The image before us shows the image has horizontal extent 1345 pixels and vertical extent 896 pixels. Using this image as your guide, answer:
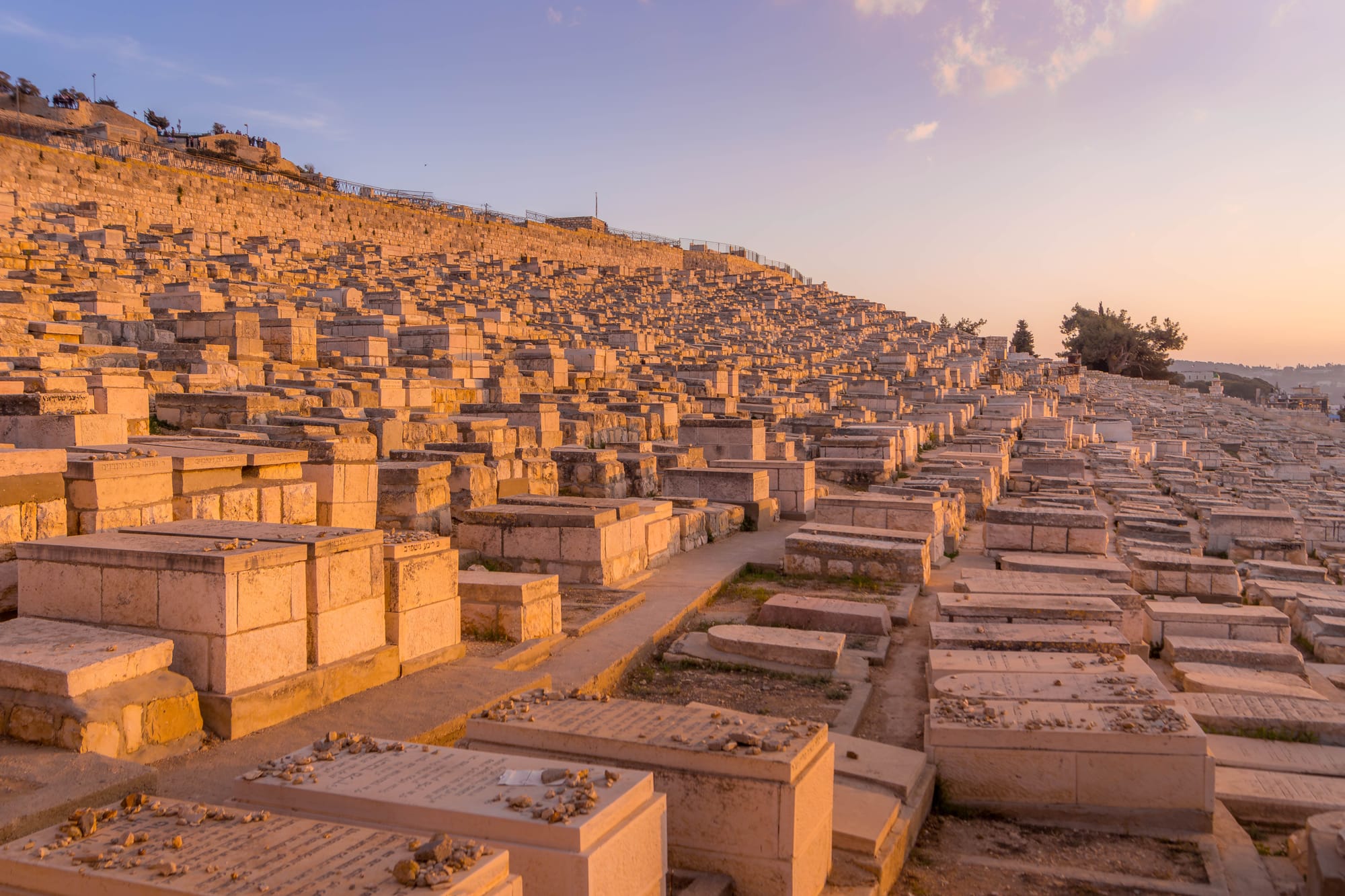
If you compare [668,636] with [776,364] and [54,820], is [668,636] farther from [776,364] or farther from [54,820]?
[776,364]

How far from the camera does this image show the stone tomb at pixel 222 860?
2328 mm

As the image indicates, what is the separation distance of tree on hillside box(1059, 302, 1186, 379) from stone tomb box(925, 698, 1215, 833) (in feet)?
193

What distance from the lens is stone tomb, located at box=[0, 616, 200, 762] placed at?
11.6 feet

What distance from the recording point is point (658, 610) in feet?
23.7

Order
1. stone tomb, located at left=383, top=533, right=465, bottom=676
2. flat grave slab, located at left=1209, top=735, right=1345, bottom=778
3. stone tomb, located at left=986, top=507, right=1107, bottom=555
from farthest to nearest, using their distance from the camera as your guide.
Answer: stone tomb, located at left=986, top=507, right=1107, bottom=555
flat grave slab, located at left=1209, top=735, right=1345, bottom=778
stone tomb, located at left=383, top=533, right=465, bottom=676

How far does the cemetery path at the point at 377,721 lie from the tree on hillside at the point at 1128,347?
59.7 meters

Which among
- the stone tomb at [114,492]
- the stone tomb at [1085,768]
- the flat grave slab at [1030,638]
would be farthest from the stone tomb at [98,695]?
the flat grave slab at [1030,638]

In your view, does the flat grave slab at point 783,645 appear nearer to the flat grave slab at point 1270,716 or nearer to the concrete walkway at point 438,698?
the concrete walkway at point 438,698

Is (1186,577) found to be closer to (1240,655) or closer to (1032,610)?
(1240,655)

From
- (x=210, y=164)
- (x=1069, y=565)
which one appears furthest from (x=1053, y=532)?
(x=210, y=164)

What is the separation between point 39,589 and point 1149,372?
2545 inches

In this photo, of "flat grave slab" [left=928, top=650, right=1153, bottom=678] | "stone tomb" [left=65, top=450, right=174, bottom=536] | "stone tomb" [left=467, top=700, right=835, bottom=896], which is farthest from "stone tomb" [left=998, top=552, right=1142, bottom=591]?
"stone tomb" [left=65, top=450, right=174, bottom=536]

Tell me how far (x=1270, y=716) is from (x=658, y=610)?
3829 millimetres

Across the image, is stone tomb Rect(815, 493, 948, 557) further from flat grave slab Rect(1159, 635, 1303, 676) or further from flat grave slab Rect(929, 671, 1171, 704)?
flat grave slab Rect(929, 671, 1171, 704)
